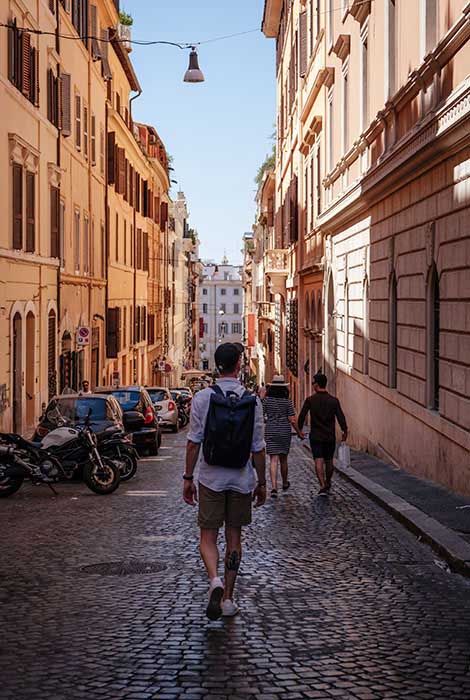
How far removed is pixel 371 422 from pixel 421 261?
620 cm

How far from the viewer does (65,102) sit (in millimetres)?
30328

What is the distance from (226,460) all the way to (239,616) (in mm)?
1032

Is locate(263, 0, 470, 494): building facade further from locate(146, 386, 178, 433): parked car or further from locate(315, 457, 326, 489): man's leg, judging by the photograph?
locate(146, 386, 178, 433): parked car

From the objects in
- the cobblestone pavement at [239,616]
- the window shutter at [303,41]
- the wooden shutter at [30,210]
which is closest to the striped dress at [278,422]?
the cobblestone pavement at [239,616]

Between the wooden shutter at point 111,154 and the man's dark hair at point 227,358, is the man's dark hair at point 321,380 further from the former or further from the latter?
the wooden shutter at point 111,154

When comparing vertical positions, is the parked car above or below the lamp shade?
below

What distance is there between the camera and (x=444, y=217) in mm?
13648

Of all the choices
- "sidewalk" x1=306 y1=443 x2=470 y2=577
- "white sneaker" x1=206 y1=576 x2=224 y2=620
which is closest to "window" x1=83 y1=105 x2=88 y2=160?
"sidewalk" x1=306 y1=443 x2=470 y2=577

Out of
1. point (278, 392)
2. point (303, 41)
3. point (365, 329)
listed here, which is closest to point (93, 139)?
point (303, 41)

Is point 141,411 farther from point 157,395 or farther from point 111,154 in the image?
point 111,154

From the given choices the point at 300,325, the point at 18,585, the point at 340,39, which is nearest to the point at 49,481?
the point at 18,585

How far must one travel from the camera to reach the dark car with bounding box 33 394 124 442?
18.0 m

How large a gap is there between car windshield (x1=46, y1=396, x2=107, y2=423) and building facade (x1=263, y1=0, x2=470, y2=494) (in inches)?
184

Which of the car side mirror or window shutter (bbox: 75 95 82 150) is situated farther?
→ window shutter (bbox: 75 95 82 150)
